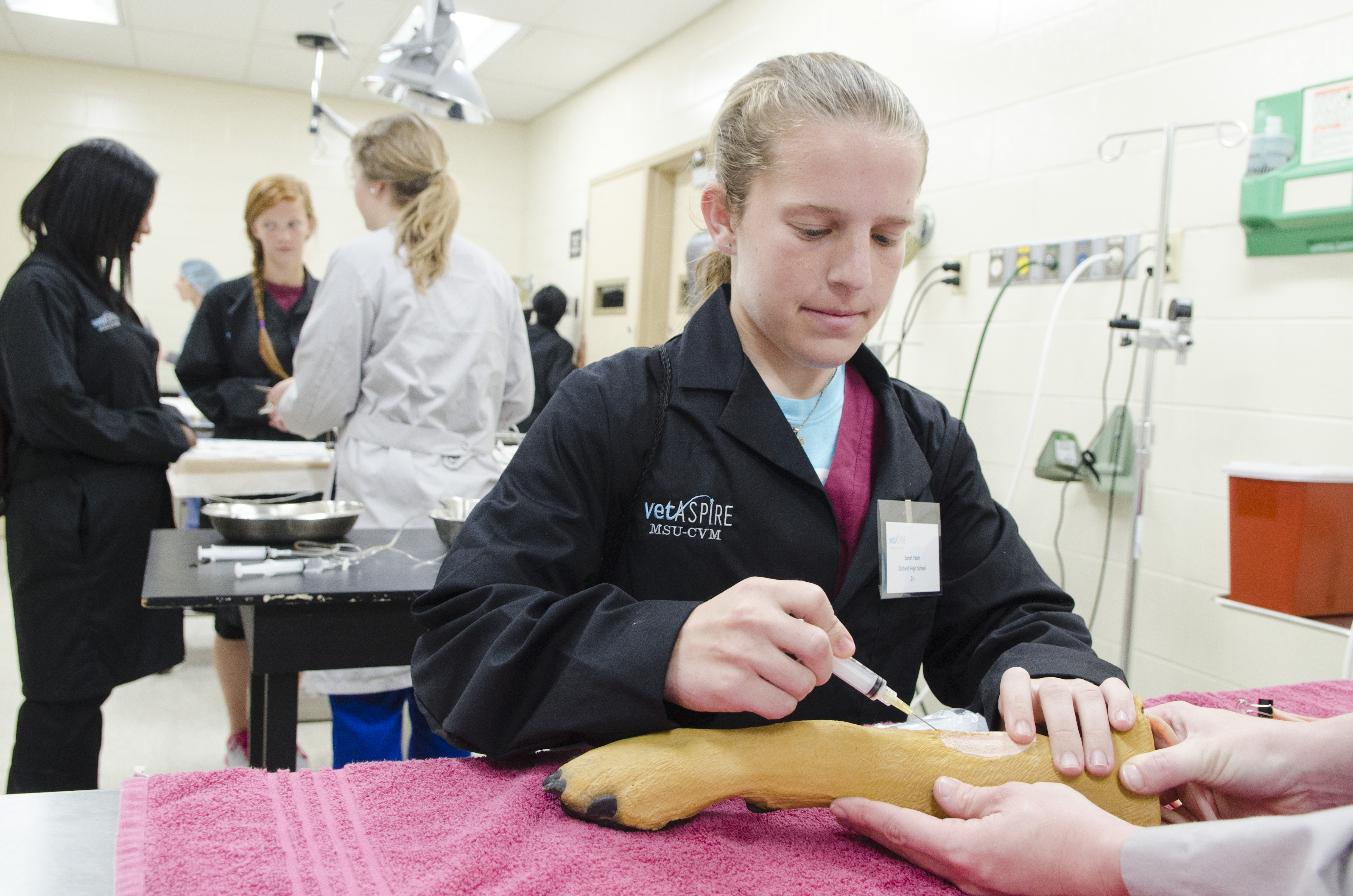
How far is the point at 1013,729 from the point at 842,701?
0.73ft

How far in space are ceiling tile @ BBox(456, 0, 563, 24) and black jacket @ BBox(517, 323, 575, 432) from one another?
1591 millimetres

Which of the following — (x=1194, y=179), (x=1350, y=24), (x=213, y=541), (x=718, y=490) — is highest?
(x=1350, y=24)

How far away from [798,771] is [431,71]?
9.05ft

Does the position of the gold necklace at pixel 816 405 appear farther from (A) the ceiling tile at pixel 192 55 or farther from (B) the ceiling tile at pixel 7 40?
(B) the ceiling tile at pixel 7 40

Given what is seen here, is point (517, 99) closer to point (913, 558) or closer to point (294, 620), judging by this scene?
point (294, 620)

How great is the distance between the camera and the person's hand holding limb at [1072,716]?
2.35 feet

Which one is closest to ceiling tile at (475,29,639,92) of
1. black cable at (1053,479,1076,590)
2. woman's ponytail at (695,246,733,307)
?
black cable at (1053,479,1076,590)

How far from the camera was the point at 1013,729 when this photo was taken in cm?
75

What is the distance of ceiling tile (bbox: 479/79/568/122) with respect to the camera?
5.94 m

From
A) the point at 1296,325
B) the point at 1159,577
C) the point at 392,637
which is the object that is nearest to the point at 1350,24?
the point at 1296,325

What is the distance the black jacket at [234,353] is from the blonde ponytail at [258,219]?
0.02 m

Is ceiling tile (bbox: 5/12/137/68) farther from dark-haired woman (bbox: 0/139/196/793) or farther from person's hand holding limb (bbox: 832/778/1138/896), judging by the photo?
person's hand holding limb (bbox: 832/778/1138/896)

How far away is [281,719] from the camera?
5.31 feet

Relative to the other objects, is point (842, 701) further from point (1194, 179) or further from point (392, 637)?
point (1194, 179)
